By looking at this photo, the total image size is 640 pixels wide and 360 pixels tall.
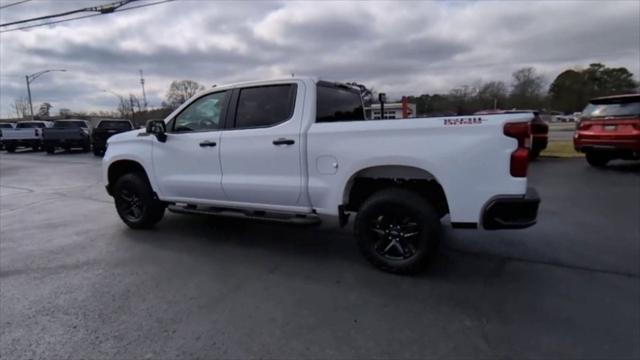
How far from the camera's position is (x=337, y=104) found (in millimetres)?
4906

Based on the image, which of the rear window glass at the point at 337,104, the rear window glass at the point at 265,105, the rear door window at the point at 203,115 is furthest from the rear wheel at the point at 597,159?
the rear door window at the point at 203,115

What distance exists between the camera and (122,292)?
3.73 m

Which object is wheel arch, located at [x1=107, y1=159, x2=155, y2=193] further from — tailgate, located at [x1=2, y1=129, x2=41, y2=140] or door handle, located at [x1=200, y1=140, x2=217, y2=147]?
tailgate, located at [x1=2, y1=129, x2=41, y2=140]

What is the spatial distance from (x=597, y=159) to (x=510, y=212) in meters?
8.62

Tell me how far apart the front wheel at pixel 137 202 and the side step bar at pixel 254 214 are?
30 cm

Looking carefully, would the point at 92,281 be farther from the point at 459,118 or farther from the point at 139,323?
the point at 459,118

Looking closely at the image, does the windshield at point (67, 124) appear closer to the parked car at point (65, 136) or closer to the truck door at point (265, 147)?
the parked car at point (65, 136)

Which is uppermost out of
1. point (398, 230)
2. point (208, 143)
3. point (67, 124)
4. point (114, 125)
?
point (67, 124)

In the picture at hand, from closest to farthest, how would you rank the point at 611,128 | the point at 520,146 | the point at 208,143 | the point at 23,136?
Answer: the point at 520,146 < the point at 208,143 < the point at 611,128 < the point at 23,136

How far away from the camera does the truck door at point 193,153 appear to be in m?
4.88

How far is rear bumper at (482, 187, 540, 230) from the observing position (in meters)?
3.41

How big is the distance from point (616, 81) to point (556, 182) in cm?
6899

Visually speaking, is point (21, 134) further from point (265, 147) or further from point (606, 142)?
point (606, 142)

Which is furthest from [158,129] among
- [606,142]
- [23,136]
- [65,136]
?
[23,136]
